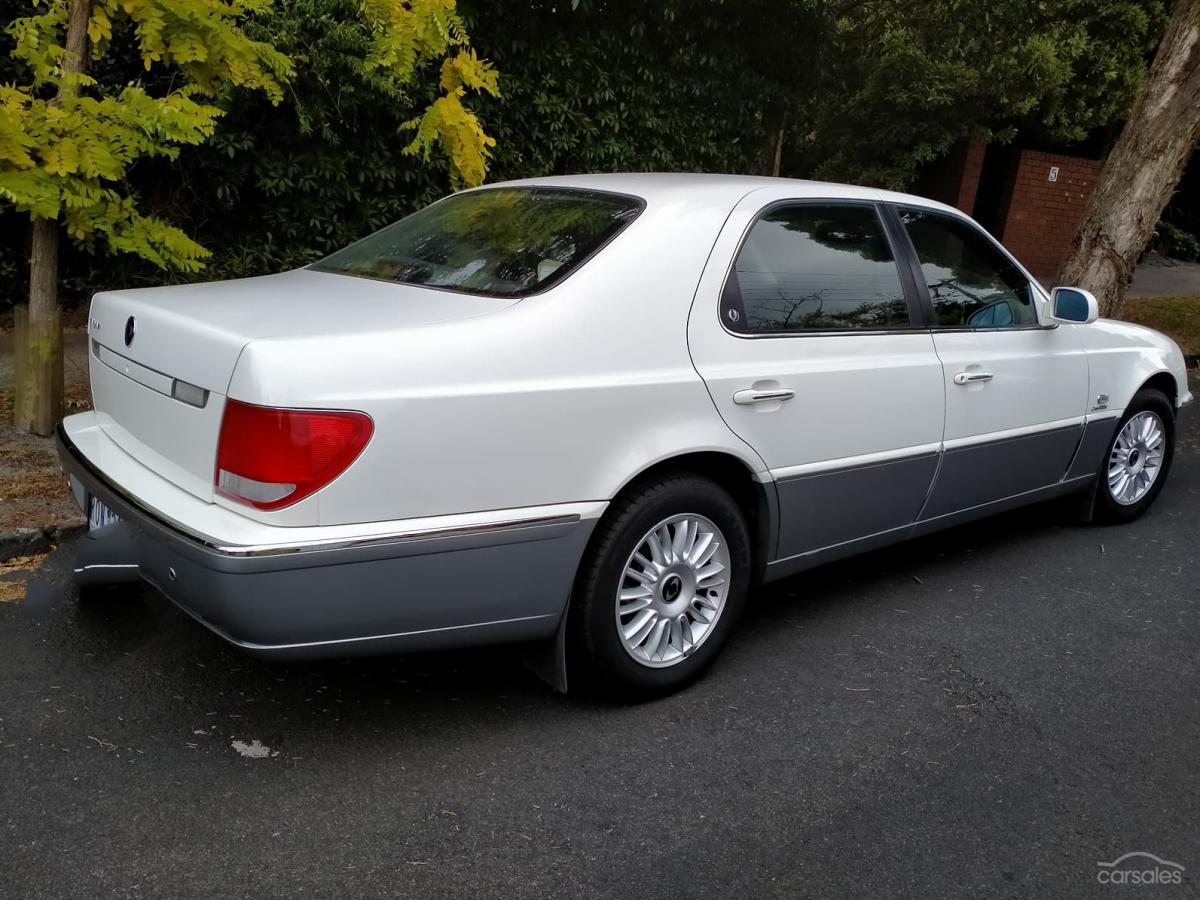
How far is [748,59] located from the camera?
9555 millimetres

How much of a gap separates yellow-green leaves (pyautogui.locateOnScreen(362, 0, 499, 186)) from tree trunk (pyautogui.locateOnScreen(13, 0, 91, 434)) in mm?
1494

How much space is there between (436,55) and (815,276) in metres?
3.13

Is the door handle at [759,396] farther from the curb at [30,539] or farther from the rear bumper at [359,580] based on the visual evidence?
the curb at [30,539]

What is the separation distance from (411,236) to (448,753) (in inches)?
74.4

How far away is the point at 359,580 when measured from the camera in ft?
9.15

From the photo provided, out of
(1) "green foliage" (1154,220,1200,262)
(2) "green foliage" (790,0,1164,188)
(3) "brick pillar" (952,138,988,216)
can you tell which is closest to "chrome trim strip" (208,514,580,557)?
(2) "green foliage" (790,0,1164,188)

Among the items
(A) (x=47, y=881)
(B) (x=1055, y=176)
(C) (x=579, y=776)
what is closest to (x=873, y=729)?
(C) (x=579, y=776)

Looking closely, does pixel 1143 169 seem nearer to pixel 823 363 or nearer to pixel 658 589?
pixel 823 363

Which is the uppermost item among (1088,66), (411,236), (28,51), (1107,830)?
(1088,66)

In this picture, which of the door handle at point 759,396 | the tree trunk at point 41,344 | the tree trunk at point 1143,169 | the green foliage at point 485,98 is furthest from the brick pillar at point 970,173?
the door handle at point 759,396

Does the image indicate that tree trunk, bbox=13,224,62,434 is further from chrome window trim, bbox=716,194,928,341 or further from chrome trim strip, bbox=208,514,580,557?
chrome window trim, bbox=716,194,928,341

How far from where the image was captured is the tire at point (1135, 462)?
5.44 meters

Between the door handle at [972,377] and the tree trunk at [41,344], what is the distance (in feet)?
14.4

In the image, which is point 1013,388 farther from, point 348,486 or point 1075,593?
point 348,486
